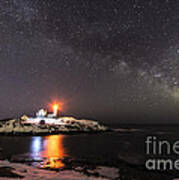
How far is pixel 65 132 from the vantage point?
7094 centimetres

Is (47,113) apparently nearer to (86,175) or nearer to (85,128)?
(85,128)

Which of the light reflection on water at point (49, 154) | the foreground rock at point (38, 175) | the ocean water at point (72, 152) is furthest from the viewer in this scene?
the ocean water at point (72, 152)

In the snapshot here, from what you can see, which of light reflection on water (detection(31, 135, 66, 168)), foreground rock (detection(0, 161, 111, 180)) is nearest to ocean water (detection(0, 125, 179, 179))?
light reflection on water (detection(31, 135, 66, 168))

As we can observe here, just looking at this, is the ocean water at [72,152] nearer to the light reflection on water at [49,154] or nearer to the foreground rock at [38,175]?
the light reflection on water at [49,154]

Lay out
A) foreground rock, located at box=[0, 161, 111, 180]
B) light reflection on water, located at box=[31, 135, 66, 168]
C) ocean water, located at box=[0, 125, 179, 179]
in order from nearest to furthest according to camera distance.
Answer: foreground rock, located at box=[0, 161, 111, 180] → light reflection on water, located at box=[31, 135, 66, 168] → ocean water, located at box=[0, 125, 179, 179]

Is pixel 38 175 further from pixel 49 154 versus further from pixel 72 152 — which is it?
pixel 72 152

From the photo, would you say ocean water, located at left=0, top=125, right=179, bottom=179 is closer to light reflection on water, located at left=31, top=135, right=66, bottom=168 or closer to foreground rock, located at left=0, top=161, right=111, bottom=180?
light reflection on water, located at left=31, top=135, right=66, bottom=168

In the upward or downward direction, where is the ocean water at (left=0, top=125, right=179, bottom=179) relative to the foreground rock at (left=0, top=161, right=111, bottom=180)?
downward

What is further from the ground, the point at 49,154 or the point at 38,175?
the point at 38,175

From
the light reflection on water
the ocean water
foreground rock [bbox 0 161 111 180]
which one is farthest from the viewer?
the ocean water

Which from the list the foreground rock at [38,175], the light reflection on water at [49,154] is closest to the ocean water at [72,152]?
the light reflection on water at [49,154]

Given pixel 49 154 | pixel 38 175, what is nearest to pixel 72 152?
pixel 49 154

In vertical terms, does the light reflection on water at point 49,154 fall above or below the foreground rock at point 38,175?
below

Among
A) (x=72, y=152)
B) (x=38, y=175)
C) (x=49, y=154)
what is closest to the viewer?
(x=38, y=175)
